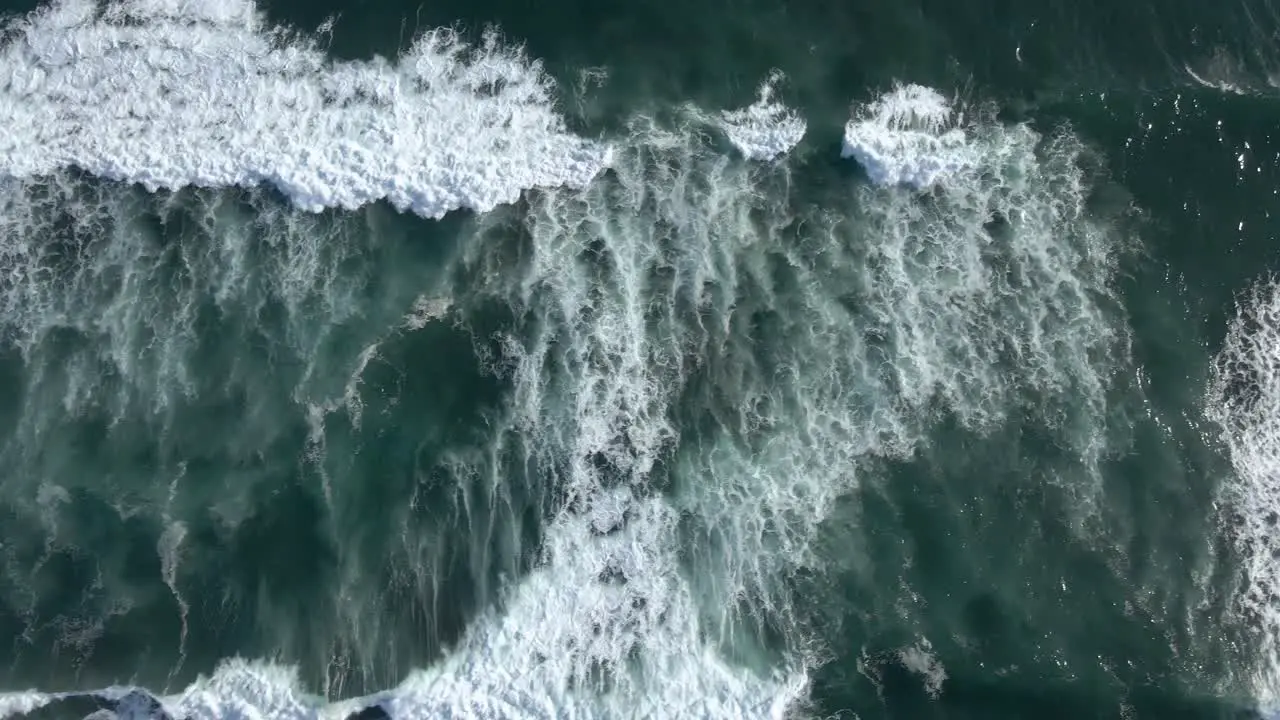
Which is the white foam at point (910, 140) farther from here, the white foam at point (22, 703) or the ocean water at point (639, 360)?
the white foam at point (22, 703)

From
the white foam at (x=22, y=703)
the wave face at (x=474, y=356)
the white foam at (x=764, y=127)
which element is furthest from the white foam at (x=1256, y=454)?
the white foam at (x=22, y=703)

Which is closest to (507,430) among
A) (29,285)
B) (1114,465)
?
(29,285)

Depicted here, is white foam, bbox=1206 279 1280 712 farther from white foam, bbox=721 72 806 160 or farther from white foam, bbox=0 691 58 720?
white foam, bbox=0 691 58 720

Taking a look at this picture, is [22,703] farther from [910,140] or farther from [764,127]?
[910,140]

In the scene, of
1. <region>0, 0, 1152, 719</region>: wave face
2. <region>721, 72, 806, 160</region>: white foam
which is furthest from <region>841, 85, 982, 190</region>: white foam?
<region>721, 72, 806, 160</region>: white foam

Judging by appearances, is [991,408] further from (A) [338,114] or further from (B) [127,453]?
(B) [127,453]

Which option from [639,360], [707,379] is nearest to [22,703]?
[639,360]
